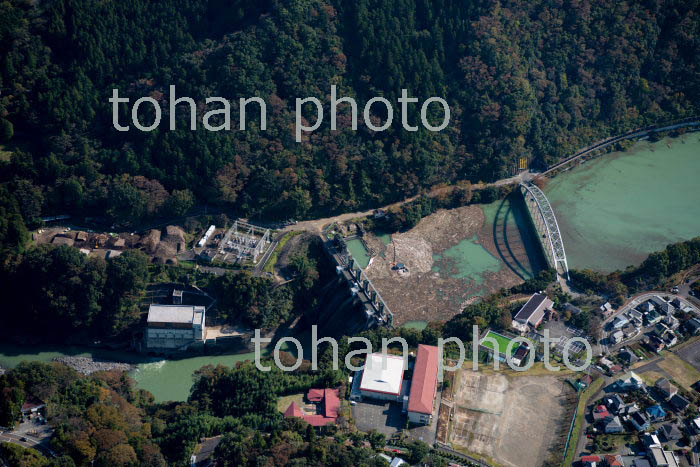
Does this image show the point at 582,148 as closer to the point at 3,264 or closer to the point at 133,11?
the point at 133,11

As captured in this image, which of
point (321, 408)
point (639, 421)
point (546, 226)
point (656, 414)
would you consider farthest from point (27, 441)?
point (546, 226)

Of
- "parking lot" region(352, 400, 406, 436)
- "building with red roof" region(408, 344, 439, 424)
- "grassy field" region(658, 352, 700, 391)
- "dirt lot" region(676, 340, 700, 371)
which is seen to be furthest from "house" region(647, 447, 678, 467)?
"parking lot" region(352, 400, 406, 436)

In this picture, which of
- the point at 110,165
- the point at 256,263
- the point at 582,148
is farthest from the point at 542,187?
the point at 110,165

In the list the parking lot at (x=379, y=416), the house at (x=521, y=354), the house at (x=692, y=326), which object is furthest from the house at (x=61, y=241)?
the house at (x=692, y=326)

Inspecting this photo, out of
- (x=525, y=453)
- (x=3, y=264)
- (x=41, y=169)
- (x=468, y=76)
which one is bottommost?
(x=525, y=453)

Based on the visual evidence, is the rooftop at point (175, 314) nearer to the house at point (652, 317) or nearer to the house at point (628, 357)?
the house at point (628, 357)

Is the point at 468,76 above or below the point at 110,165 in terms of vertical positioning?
above

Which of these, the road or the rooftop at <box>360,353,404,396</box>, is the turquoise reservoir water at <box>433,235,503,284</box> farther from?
the road
